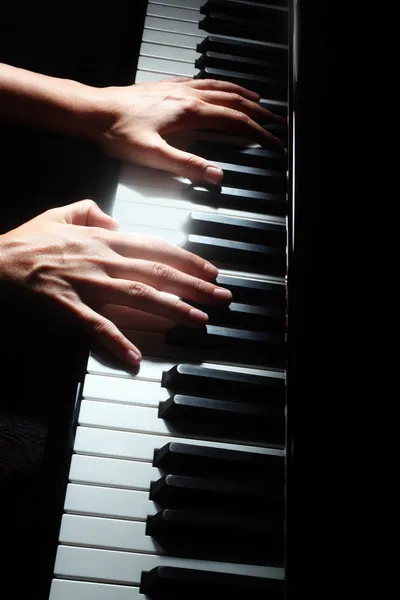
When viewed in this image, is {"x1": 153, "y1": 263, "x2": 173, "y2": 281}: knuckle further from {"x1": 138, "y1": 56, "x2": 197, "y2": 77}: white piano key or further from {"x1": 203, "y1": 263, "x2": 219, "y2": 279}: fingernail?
{"x1": 138, "y1": 56, "x2": 197, "y2": 77}: white piano key

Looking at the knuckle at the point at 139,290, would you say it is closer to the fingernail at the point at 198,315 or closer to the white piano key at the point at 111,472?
the fingernail at the point at 198,315

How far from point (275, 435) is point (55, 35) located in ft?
6.59

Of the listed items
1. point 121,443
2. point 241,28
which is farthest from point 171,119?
point 121,443

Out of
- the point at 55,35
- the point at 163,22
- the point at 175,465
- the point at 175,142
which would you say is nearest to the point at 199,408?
the point at 175,465

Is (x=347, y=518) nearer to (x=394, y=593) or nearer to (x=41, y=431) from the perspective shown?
(x=394, y=593)

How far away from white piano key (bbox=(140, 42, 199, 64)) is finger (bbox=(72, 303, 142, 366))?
740 millimetres

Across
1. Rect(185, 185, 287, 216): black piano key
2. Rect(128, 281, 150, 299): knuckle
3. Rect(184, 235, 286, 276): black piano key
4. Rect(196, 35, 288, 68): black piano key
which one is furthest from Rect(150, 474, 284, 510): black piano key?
Rect(196, 35, 288, 68): black piano key

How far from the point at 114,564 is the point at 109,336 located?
0.38 metres

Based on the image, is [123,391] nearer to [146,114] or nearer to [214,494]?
[214,494]

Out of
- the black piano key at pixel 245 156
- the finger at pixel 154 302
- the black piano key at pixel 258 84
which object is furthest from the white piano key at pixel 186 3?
the finger at pixel 154 302

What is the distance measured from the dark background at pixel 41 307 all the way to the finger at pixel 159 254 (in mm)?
122

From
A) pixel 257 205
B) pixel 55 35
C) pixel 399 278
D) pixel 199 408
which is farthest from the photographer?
pixel 55 35

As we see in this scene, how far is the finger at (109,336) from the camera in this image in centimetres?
109

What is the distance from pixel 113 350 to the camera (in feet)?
3.59
